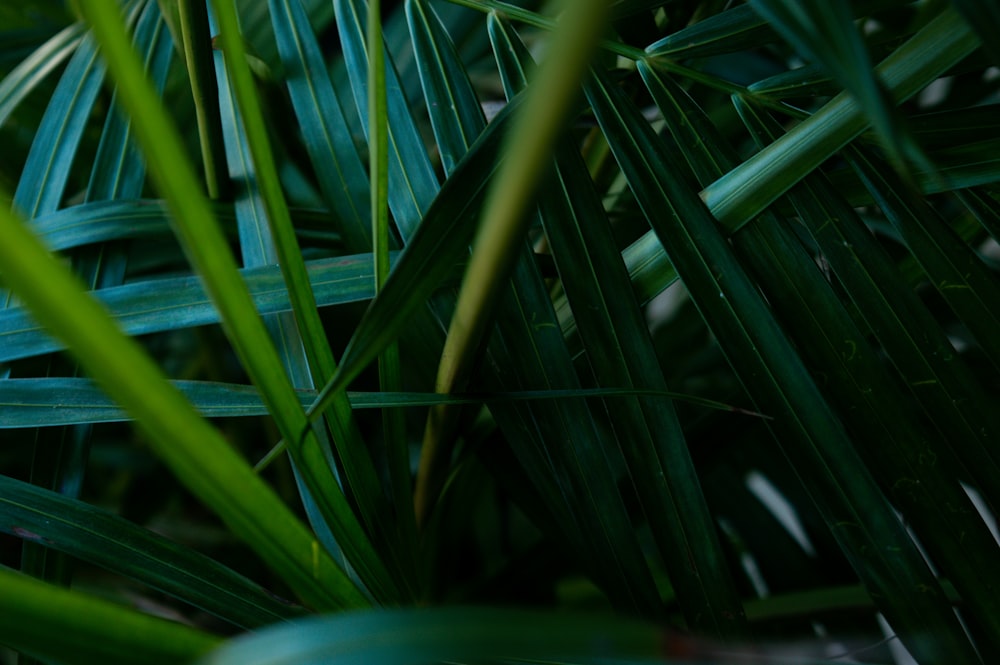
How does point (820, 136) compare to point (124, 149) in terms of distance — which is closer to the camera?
point (820, 136)

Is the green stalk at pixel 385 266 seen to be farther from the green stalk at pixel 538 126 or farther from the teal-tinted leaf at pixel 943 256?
the teal-tinted leaf at pixel 943 256

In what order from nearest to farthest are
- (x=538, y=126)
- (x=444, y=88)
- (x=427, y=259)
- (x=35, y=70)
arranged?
(x=538, y=126) < (x=427, y=259) < (x=444, y=88) < (x=35, y=70)

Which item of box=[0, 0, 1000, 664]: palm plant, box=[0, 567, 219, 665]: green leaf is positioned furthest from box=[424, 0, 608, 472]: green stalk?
box=[0, 567, 219, 665]: green leaf

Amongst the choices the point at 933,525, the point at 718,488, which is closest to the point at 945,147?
the point at 933,525

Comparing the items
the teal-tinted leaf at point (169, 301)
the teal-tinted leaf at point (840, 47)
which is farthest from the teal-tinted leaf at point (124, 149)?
the teal-tinted leaf at point (840, 47)

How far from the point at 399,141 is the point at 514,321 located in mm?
109

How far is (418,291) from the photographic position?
22 cm

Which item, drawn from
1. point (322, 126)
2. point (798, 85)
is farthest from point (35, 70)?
point (798, 85)

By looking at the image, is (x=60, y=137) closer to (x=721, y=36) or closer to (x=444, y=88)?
(x=444, y=88)

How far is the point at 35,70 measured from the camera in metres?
0.44

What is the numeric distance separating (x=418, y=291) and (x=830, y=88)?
0.69 feet

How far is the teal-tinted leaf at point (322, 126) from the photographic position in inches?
14.2

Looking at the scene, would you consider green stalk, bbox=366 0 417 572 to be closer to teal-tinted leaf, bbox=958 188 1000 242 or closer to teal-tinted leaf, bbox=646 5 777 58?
teal-tinted leaf, bbox=646 5 777 58

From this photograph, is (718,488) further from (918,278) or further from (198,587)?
(198,587)
